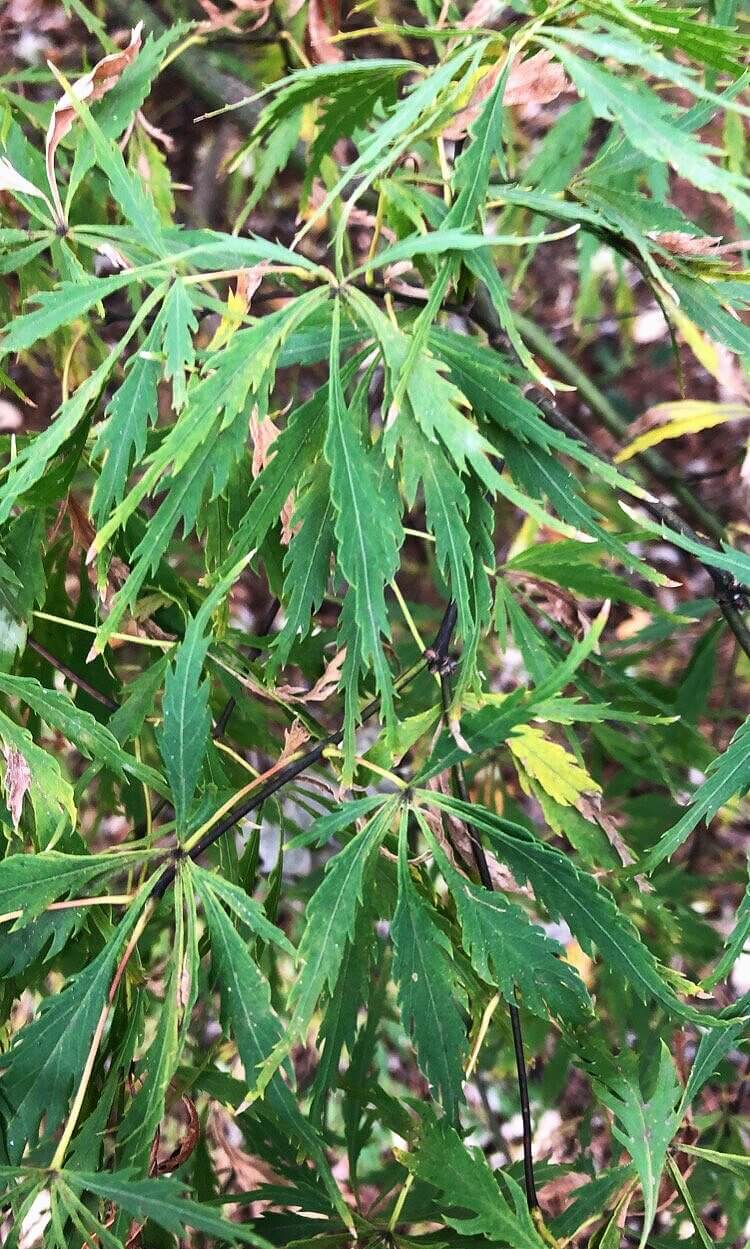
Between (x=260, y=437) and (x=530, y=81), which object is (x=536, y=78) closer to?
(x=530, y=81)

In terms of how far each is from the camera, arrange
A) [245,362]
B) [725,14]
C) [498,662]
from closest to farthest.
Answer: [245,362], [725,14], [498,662]

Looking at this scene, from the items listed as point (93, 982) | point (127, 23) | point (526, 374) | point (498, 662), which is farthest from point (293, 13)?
point (93, 982)

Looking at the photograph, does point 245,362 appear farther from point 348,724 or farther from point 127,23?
point 127,23

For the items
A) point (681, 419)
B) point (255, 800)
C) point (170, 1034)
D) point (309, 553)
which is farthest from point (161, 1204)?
point (681, 419)

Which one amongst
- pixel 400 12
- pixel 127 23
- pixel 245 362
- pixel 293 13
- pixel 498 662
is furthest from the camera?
pixel 400 12

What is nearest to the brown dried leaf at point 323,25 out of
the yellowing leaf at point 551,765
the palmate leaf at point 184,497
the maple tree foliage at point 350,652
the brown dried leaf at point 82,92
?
the maple tree foliage at point 350,652

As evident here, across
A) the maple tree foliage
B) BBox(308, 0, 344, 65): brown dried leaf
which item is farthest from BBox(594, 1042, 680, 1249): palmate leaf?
BBox(308, 0, 344, 65): brown dried leaf

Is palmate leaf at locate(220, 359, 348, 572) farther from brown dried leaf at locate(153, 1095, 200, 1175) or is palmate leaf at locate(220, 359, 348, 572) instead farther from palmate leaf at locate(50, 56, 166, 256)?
brown dried leaf at locate(153, 1095, 200, 1175)
